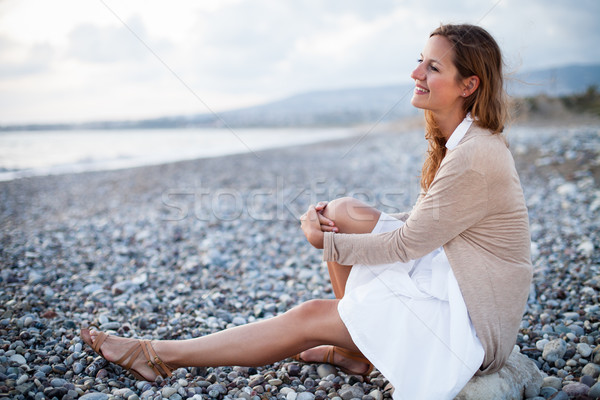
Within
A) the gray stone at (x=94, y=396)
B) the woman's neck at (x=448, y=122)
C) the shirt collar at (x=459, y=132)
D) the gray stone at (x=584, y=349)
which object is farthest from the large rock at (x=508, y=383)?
the gray stone at (x=94, y=396)

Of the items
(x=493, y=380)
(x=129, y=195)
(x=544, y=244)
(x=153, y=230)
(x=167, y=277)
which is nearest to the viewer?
(x=493, y=380)

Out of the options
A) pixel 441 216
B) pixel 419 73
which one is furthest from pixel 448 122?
pixel 441 216

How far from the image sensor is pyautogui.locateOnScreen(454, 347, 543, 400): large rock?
2.03 m

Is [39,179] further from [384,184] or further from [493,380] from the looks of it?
[493,380]

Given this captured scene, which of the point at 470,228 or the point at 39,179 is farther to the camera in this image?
the point at 39,179

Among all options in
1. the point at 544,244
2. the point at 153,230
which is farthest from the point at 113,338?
the point at 544,244

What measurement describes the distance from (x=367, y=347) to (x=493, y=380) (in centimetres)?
70

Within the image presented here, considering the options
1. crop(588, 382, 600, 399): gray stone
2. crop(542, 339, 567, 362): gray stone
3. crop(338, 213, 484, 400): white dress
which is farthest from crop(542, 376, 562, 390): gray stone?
crop(338, 213, 484, 400): white dress

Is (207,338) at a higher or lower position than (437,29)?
lower

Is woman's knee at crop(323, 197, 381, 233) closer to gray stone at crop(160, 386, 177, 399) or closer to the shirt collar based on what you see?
the shirt collar

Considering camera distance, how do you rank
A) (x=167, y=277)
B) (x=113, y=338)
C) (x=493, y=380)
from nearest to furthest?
1. (x=493, y=380)
2. (x=113, y=338)
3. (x=167, y=277)

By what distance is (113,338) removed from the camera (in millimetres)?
2396

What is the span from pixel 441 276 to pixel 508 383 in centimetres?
69

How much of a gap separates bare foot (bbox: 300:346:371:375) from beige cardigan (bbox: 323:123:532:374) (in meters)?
0.69
